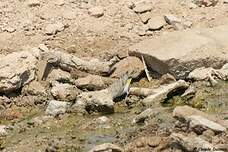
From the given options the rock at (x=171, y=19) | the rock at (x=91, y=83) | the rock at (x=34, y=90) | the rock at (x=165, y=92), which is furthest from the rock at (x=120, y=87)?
the rock at (x=171, y=19)

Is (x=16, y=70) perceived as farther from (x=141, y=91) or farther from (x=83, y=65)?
(x=141, y=91)

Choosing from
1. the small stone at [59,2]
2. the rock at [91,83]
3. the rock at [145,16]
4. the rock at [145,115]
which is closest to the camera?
the rock at [145,115]

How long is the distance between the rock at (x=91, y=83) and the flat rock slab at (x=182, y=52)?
1341 mm

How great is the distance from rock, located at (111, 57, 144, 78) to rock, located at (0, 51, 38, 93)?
1.89 meters

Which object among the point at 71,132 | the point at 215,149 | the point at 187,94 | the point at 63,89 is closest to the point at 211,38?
the point at 187,94

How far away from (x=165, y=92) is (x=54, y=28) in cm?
450

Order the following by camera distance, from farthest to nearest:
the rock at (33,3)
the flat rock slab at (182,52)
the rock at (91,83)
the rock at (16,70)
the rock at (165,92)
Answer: the rock at (33,3) → the flat rock slab at (182,52) → the rock at (91,83) → the rock at (16,70) → the rock at (165,92)

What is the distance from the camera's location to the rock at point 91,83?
16000mm

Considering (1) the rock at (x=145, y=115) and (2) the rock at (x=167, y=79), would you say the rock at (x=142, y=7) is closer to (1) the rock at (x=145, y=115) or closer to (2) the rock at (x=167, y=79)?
(2) the rock at (x=167, y=79)

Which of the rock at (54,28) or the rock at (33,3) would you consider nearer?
the rock at (54,28)

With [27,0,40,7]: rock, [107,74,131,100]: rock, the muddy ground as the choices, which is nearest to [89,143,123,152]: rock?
the muddy ground

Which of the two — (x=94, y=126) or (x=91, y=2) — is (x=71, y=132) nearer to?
(x=94, y=126)

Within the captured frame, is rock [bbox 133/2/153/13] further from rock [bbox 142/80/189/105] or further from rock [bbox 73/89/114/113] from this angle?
rock [bbox 73/89/114/113]

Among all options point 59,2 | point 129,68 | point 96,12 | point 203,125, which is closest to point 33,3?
point 59,2
